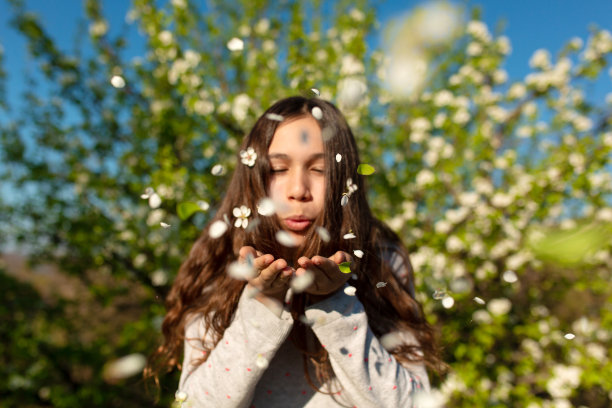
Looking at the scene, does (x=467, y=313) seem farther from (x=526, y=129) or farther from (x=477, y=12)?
(x=477, y=12)

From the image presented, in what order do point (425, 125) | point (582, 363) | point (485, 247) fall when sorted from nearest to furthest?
1. point (582, 363)
2. point (485, 247)
3. point (425, 125)

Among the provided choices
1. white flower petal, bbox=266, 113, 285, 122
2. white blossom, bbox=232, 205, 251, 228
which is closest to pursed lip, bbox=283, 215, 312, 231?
white blossom, bbox=232, 205, 251, 228

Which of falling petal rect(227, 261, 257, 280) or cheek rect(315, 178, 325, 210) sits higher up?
cheek rect(315, 178, 325, 210)

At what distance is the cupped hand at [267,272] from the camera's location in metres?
0.95

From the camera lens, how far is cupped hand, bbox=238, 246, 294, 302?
0.95 m

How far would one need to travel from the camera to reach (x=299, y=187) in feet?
3.92

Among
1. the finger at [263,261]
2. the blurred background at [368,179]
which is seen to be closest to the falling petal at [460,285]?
the blurred background at [368,179]

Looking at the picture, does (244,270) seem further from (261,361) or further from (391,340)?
(391,340)

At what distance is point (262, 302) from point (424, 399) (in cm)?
70

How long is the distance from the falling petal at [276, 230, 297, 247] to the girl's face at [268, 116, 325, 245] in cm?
2

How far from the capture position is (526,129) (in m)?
3.70

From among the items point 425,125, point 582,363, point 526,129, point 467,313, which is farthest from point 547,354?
point 425,125

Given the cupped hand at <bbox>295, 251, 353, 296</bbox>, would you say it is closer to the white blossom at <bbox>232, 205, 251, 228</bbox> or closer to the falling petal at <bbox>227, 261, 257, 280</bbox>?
the falling petal at <bbox>227, 261, 257, 280</bbox>

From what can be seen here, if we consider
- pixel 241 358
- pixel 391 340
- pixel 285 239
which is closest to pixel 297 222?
pixel 285 239
